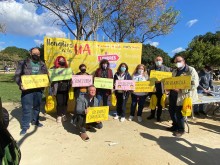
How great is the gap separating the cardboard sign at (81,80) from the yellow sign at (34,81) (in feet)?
2.77

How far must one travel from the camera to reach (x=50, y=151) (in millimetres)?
4949

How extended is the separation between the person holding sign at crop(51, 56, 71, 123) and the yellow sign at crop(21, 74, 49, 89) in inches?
28.9

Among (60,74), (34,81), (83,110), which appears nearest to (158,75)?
(83,110)

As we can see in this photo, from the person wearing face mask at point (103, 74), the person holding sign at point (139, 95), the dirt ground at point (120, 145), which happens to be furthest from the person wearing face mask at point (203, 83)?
the person wearing face mask at point (103, 74)

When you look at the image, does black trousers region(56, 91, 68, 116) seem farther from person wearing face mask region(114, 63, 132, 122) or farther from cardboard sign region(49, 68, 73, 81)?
person wearing face mask region(114, 63, 132, 122)

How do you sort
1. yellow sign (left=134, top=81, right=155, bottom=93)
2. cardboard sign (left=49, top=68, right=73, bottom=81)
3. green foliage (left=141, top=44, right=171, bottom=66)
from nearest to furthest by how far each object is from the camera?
cardboard sign (left=49, top=68, right=73, bottom=81) < yellow sign (left=134, top=81, right=155, bottom=93) < green foliage (left=141, top=44, right=171, bottom=66)

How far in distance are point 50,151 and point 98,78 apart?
106 inches

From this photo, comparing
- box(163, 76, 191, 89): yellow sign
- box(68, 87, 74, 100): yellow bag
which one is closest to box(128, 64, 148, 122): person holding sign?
box(163, 76, 191, 89): yellow sign

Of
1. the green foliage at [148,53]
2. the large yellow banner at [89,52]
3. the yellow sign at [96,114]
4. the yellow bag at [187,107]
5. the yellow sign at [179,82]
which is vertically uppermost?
the green foliage at [148,53]

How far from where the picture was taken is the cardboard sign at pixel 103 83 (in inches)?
275

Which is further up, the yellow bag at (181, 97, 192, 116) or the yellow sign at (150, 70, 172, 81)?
the yellow sign at (150, 70, 172, 81)

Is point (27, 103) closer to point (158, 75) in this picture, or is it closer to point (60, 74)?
point (60, 74)

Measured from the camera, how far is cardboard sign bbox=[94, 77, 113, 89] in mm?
6977

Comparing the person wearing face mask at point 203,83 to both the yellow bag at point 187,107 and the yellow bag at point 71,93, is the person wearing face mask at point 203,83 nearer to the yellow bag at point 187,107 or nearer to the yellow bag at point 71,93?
the yellow bag at point 187,107
